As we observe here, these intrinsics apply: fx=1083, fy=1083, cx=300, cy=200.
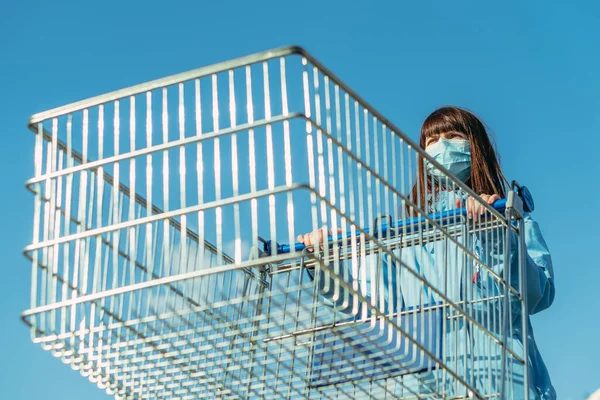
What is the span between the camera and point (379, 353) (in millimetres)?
2666

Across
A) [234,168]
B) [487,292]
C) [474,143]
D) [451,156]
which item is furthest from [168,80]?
[474,143]

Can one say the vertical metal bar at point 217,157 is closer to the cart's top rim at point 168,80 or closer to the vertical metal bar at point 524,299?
the cart's top rim at point 168,80

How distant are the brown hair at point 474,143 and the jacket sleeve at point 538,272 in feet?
0.84

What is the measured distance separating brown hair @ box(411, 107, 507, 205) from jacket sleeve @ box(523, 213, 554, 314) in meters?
0.26

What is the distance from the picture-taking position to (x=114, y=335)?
2.60 metres

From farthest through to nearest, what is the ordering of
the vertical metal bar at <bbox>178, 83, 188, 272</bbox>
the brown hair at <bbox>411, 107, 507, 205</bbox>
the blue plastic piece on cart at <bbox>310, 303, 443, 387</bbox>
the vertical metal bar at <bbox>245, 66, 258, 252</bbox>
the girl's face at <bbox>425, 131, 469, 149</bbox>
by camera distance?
the girl's face at <bbox>425, 131, 469, 149</bbox>, the brown hair at <bbox>411, 107, 507, 205</bbox>, the blue plastic piece on cart at <bbox>310, 303, 443, 387</bbox>, the vertical metal bar at <bbox>178, 83, 188, 272</bbox>, the vertical metal bar at <bbox>245, 66, 258, 252</bbox>

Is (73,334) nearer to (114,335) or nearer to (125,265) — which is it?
(114,335)

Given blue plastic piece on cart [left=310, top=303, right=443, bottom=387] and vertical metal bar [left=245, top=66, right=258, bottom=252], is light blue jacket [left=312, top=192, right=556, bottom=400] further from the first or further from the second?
vertical metal bar [left=245, top=66, right=258, bottom=252]

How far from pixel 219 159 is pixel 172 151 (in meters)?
0.14

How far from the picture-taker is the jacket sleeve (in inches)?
131

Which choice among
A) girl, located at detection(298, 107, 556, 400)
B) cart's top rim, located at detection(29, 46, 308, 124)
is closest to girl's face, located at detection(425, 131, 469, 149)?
girl, located at detection(298, 107, 556, 400)

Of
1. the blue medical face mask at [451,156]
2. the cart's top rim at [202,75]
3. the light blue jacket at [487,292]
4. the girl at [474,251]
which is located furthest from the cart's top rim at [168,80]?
the blue medical face mask at [451,156]

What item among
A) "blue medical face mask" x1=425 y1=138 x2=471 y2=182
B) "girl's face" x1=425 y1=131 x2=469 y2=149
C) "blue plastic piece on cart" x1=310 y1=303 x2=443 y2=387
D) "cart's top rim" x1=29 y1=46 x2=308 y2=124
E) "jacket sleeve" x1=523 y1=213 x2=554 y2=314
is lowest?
"blue plastic piece on cart" x1=310 y1=303 x2=443 y2=387

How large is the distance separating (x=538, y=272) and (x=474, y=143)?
630 millimetres
